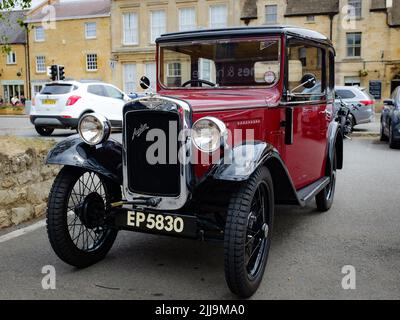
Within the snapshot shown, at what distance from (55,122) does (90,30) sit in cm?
2656

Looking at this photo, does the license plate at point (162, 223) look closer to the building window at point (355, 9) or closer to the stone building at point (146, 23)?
the building window at point (355, 9)

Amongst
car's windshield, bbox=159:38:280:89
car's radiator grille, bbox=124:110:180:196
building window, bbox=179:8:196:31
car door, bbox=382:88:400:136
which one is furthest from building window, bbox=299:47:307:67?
building window, bbox=179:8:196:31

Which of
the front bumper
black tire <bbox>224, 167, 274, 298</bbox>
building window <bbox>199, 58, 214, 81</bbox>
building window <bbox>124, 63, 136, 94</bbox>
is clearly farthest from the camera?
building window <bbox>124, 63, 136, 94</bbox>

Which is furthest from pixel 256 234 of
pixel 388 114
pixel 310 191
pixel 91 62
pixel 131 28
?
pixel 91 62

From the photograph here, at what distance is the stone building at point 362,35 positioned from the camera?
1150 inches

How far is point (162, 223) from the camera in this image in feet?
11.0

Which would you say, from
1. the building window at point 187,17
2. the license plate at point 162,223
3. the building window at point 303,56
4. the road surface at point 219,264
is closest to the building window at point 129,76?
the building window at point 187,17

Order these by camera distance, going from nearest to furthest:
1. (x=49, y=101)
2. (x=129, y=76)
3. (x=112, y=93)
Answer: (x=49, y=101), (x=112, y=93), (x=129, y=76)

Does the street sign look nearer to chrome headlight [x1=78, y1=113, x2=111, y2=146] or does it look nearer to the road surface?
the road surface

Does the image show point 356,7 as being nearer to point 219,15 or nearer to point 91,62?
point 219,15

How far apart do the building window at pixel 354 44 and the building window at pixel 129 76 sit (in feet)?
52.1

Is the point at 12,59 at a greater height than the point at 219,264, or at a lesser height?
greater

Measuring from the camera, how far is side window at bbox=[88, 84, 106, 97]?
1377 cm

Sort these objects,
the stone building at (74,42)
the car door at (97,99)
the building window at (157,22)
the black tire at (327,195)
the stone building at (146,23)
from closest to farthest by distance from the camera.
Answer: the black tire at (327,195), the car door at (97,99), the stone building at (146,23), the building window at (157,22), the stone building at (74,42)
